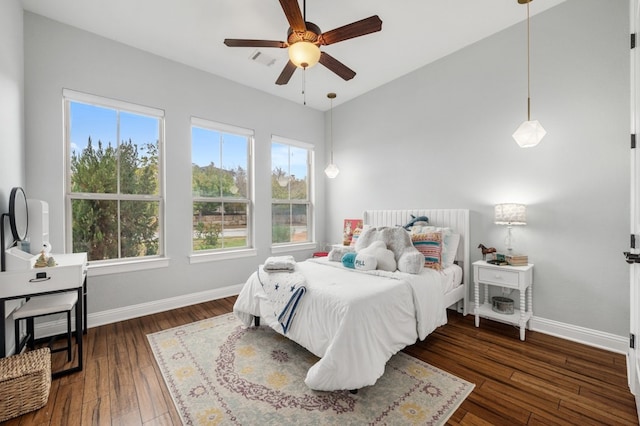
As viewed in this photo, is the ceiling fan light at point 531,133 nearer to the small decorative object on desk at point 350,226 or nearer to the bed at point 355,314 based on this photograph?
the bed at point 355,314

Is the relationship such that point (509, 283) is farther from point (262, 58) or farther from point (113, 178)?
point (113, 178)

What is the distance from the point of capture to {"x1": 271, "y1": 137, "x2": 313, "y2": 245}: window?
15.4 ft

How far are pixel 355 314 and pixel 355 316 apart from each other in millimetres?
13

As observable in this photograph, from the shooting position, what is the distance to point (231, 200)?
4.14 metres

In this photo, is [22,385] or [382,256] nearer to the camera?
[22,385]

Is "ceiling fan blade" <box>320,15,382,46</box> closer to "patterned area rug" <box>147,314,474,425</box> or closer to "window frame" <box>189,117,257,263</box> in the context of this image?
"window frame" <box>189,117,257,263</box>

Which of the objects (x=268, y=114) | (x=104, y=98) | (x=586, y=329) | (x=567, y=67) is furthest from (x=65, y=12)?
(x=586, y=329)

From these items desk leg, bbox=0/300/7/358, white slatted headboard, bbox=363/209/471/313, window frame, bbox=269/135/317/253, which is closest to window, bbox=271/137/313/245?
window frame, bbox=269/135/317/253

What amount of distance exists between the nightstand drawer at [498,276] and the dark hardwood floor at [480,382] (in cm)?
53

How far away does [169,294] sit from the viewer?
348cm

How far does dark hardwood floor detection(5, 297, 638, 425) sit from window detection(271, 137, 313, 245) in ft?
8.03

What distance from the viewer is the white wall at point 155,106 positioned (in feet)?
8.89

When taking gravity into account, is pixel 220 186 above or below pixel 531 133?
below

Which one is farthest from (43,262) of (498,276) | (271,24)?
(498,276)
